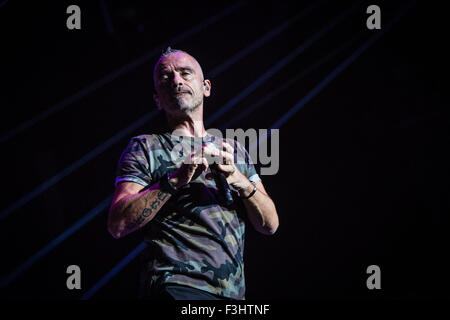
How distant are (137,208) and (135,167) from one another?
0.21 m

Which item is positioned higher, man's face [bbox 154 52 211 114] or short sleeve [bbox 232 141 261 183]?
man's face [bbox 154 52 211 114]

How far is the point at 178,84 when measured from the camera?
170 cm

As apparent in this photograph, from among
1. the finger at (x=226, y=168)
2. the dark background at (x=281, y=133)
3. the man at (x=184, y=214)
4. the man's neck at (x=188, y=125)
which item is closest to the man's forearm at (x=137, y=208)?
the man at (x=184, y=214)

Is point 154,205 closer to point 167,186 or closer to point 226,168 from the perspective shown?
point 167,186

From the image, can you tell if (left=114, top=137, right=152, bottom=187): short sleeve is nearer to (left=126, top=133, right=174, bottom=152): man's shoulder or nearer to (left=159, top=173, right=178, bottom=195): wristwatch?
(left=126, top=133, right=174, bottom=152): man's shoulder

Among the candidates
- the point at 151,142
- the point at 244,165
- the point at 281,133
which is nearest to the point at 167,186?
the point at 151,142

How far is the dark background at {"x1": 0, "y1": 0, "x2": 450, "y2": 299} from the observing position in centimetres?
250

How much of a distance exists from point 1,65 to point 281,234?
91.2 inches

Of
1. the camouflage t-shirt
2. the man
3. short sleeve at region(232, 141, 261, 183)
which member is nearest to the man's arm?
the man

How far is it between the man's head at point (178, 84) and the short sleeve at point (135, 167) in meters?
0.29
